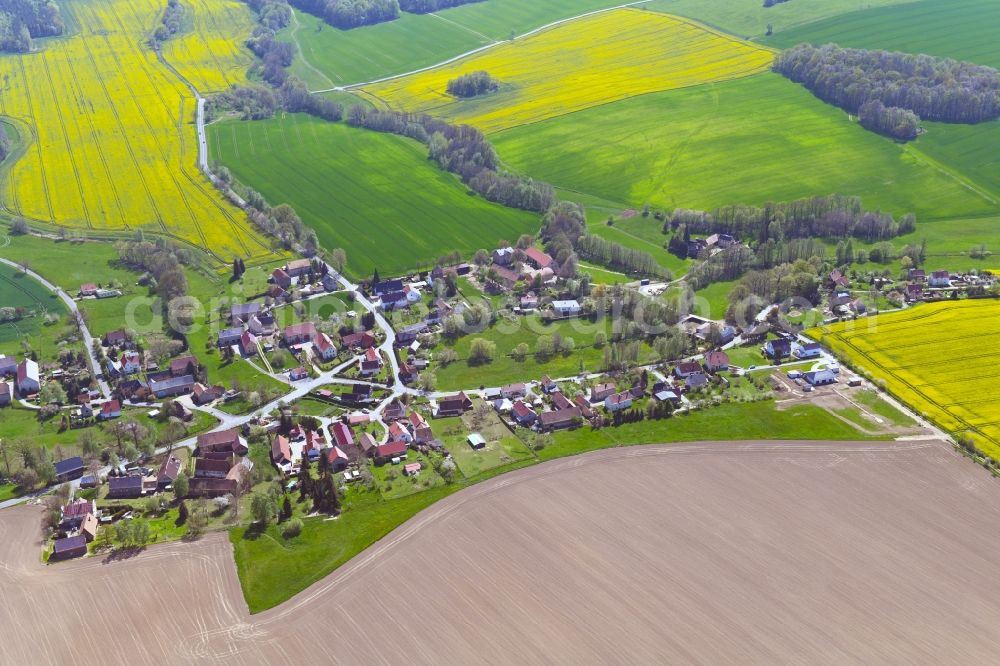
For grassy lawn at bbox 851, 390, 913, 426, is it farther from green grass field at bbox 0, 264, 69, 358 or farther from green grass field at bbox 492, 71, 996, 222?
Result: green grass field at bbox 0, 264, 69, 358

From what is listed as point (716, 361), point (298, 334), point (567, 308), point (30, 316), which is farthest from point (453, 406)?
point (30, 316)

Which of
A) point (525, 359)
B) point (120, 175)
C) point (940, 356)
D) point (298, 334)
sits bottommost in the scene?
point (525, 359)

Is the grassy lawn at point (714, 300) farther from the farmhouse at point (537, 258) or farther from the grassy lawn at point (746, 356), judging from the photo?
the farmhouse at point (537, 258)

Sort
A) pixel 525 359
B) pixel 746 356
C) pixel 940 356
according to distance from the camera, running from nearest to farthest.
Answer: pixel 940 356 < pixel 746 356 < pixel 525 359

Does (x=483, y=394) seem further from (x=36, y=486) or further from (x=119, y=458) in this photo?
(x=36, y=486)

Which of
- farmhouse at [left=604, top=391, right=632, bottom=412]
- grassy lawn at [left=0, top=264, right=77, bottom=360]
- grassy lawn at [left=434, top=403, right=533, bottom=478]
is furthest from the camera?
grassy lawn at [left=0, top=264, right=77, bottom=360]

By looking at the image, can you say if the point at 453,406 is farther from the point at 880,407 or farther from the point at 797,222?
the point at 797,222

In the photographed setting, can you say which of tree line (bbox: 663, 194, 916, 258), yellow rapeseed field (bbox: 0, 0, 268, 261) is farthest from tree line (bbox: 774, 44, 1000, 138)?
yellow rapeseed field (bbox: 0, 0, 268, 261)
